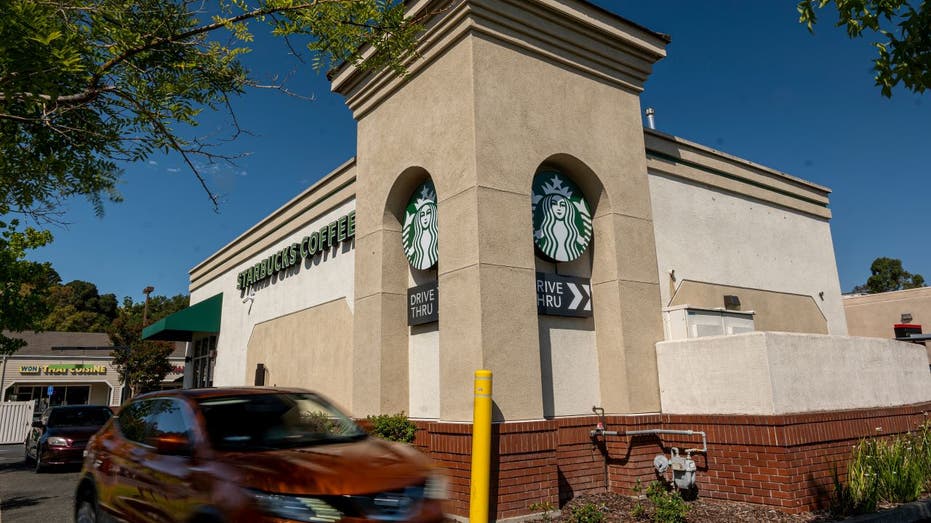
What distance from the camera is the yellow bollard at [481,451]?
719cm

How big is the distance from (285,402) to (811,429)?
742 centimetres

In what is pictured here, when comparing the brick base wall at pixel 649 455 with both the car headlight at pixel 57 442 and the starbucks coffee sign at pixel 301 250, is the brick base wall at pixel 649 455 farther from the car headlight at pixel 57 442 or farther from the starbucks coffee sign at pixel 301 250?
the car headlight at pixel 57 442

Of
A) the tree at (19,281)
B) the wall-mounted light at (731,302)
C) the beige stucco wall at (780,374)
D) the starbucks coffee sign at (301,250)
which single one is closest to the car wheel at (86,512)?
the starbucks coffee sign at (301,250)

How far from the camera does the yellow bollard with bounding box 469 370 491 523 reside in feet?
23.6

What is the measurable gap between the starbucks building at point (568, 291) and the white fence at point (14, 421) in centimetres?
2509

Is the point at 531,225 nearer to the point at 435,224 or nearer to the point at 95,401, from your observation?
the point at 435,224

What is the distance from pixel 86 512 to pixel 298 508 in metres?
3.86

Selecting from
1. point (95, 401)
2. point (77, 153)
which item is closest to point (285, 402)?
point (77, 153)

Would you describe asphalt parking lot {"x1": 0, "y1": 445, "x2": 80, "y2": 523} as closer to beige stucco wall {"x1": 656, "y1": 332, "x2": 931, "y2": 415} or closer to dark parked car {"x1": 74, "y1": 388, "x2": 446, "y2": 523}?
dark parked car {"x1": 74, "y1": 388, "x2": 446, "y2": 523}

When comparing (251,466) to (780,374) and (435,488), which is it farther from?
(780,374)

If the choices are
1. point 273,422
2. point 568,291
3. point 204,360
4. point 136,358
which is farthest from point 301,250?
point 136,358

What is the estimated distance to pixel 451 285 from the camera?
356 inches

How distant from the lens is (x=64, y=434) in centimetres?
1483

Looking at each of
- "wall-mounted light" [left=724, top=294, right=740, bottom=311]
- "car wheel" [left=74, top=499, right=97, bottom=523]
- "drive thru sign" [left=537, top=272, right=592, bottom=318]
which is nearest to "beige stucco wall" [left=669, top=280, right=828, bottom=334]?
"wall-mounted light" [left=724, top=294, right=740, bottom=311]
